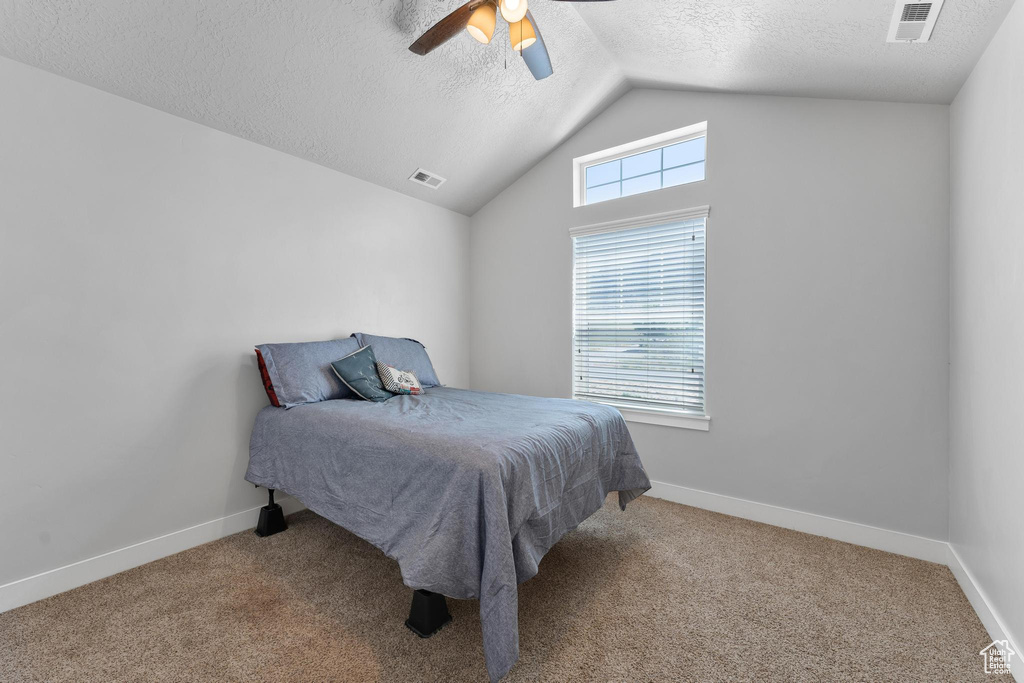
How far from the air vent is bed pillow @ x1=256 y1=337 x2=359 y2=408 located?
152cm

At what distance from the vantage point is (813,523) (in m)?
2.56

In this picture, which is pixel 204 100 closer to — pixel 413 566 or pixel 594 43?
pixel 594 43

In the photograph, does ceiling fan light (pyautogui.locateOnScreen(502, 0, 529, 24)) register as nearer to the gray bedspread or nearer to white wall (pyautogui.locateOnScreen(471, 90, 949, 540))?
the gray bedspread

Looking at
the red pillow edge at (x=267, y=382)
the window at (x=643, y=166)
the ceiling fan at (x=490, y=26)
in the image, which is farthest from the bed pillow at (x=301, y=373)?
the window at (x=643, y=166)

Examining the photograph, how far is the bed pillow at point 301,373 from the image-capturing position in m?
2.53

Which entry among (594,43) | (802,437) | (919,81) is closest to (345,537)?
(802,437)

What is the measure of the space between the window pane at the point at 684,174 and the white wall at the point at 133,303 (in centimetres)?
242

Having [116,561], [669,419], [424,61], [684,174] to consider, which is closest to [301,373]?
[116,561]

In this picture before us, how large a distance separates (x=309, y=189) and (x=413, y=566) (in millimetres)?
2589

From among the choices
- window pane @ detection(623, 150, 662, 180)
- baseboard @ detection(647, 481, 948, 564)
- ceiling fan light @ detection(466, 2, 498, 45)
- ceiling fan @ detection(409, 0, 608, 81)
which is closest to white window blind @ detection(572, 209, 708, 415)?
window pane @ detection(623, 150, 662, 180)

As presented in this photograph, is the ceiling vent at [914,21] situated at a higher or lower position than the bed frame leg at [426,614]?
higher

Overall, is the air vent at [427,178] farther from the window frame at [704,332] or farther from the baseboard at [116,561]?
the baseboard at [116,561]

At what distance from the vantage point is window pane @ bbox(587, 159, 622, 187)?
3.44 metres

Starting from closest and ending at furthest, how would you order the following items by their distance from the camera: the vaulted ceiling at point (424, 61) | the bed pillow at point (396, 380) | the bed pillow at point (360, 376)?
the vaulted ceiling at point (424, 61)
the bed pillow at point (360, 376)
the bed pillow at point (396, 380)
